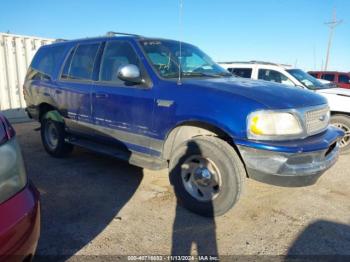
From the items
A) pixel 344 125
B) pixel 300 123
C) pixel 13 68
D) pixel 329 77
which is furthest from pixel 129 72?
pixel 329 77

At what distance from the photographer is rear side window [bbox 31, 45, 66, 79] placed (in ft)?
18.3

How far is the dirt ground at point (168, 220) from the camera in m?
2.98

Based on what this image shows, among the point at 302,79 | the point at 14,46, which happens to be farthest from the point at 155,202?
the point at 14,46

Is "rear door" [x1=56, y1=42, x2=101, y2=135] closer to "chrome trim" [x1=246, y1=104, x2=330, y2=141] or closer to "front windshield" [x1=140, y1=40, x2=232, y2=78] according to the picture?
"front windshield" [x1=140, y1=40, x2=232, y2=78]

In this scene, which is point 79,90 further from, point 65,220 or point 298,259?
point 298,259

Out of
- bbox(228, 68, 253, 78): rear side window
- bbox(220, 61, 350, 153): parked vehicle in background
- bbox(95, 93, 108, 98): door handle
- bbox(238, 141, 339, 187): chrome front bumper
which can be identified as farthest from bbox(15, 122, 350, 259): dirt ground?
bbox(228, 68, 253, 78): rear side window

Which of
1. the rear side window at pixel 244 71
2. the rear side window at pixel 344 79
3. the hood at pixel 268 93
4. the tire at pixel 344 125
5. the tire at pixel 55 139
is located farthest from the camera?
the rear side window at pixel 344 79

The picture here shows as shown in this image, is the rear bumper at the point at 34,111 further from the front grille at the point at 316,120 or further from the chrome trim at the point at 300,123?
the front grille at the point at 316,120

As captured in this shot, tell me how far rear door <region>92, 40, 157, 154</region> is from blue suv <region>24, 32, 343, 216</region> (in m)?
0.01

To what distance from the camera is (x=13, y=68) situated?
10.0m

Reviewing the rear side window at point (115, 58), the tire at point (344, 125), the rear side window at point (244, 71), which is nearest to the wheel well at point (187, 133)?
the rear side window at point (115, 58)

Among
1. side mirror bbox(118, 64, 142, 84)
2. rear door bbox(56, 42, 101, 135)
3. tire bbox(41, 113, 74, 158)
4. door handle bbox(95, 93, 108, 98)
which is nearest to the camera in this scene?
side mirror bbox(118, 64, 142, 84)

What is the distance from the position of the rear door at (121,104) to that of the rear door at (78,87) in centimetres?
21

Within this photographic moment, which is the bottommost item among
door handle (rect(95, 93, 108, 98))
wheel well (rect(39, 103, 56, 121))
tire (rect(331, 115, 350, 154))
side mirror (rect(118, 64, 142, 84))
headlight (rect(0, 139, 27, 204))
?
tire (rect(331, 115, 350, 154))
